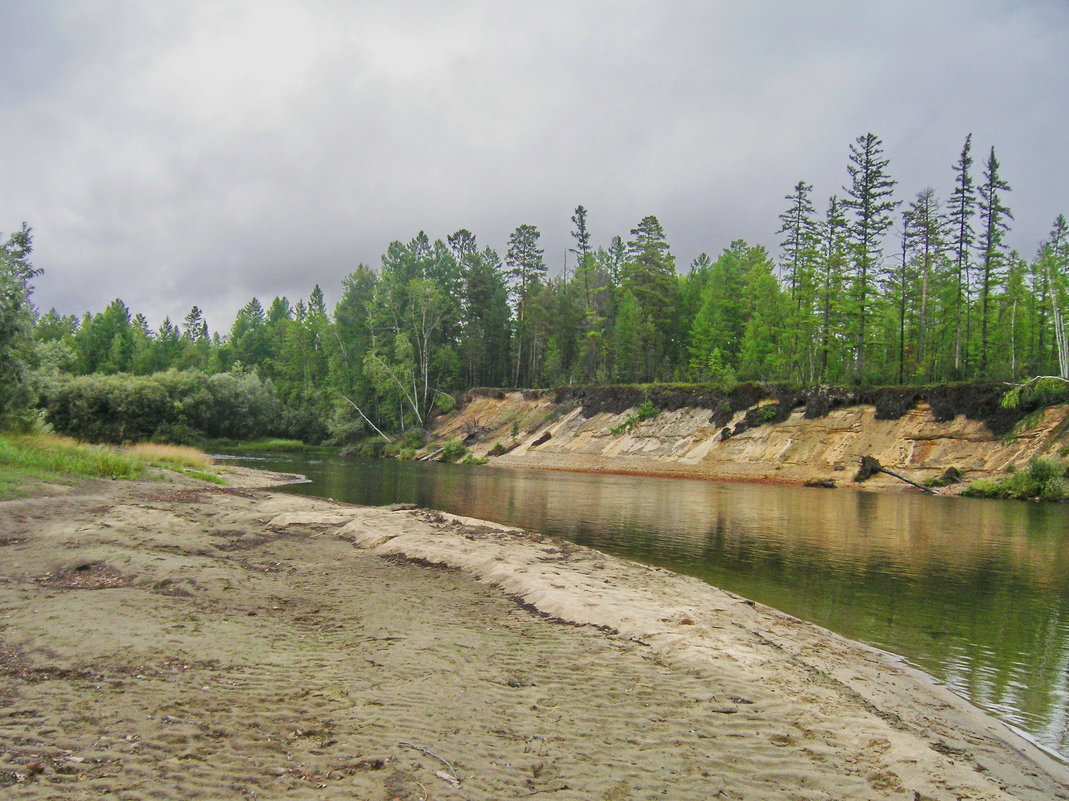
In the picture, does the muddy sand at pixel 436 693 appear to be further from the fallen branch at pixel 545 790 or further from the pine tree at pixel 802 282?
the pine tree at pixel 802 282

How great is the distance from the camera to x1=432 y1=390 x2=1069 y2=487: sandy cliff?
4150 cm

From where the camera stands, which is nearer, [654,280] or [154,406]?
[154,406]

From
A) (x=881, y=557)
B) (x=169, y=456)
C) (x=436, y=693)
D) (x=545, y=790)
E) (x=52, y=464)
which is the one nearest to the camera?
(x=545, y=790)

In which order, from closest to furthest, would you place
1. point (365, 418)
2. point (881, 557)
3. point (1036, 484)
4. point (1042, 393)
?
point (881, 557)
point (1036, 484)
point (1042, 393)
point (365, 418)

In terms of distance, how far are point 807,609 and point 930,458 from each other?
37.8m

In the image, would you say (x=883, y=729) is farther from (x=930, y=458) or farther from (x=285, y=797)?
(x=930, y=458)

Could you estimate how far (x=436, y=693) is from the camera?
19.8 ft

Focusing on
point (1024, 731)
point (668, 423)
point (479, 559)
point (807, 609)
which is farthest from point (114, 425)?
point (1024, 731)

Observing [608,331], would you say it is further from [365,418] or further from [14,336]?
[14,336]

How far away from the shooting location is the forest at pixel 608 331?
5541 centimetres

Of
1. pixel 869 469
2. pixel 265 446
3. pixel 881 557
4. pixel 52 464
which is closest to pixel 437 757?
pixel 881 557

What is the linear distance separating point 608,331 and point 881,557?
66.2 meters

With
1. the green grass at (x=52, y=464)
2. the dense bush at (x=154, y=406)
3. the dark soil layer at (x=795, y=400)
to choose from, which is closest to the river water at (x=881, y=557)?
the green grass at (x=52, y=464)

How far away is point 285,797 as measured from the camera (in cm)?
404
